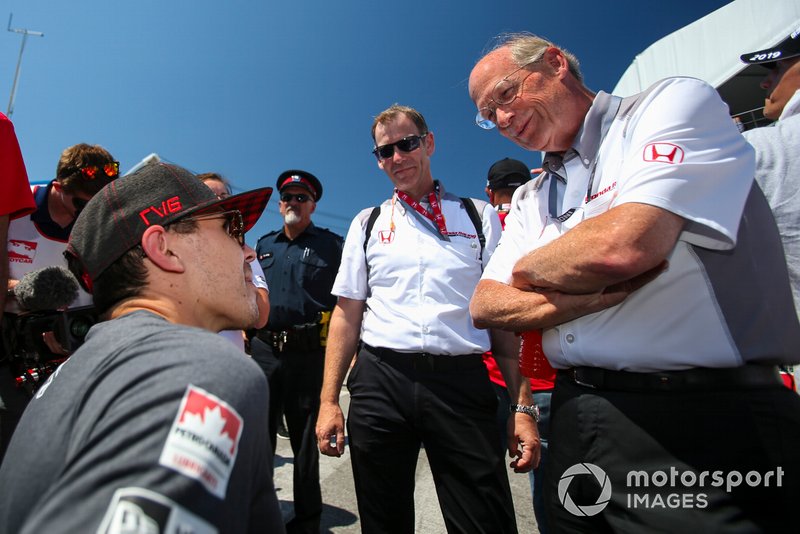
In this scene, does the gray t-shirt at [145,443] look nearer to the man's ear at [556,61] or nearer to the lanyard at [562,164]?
the lanyard at [562,164]

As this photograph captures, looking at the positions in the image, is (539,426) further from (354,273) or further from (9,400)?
(9,400)

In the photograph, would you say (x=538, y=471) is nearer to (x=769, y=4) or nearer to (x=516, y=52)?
(x=516, y=52)

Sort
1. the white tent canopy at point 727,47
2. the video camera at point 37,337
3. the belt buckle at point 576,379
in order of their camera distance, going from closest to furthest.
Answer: the belt buckle at point 576,379
the video camera at point 37,337
the white tent canopy at point 727,47

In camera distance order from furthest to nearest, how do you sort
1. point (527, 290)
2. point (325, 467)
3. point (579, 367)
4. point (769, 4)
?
point (769, 4)
point (325, 467)
point (527, 290)
point (579, 367)

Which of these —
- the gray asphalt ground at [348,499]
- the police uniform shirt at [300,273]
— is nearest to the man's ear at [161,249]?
the police uniform shirt at [300,273]

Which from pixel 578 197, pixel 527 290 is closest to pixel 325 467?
pixel 527 290

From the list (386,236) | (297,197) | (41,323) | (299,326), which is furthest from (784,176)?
(297,197)

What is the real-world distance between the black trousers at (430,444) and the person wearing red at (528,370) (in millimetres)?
219

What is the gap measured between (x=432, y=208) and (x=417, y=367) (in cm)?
93

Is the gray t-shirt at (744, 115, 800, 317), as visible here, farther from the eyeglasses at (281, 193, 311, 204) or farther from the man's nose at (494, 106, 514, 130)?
the eyeglasses at (281, 193, 311, 204)

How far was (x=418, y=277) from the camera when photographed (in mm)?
2270

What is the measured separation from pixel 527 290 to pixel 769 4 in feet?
69.6

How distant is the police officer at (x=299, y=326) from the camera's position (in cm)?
303

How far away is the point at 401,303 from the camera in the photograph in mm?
2270
